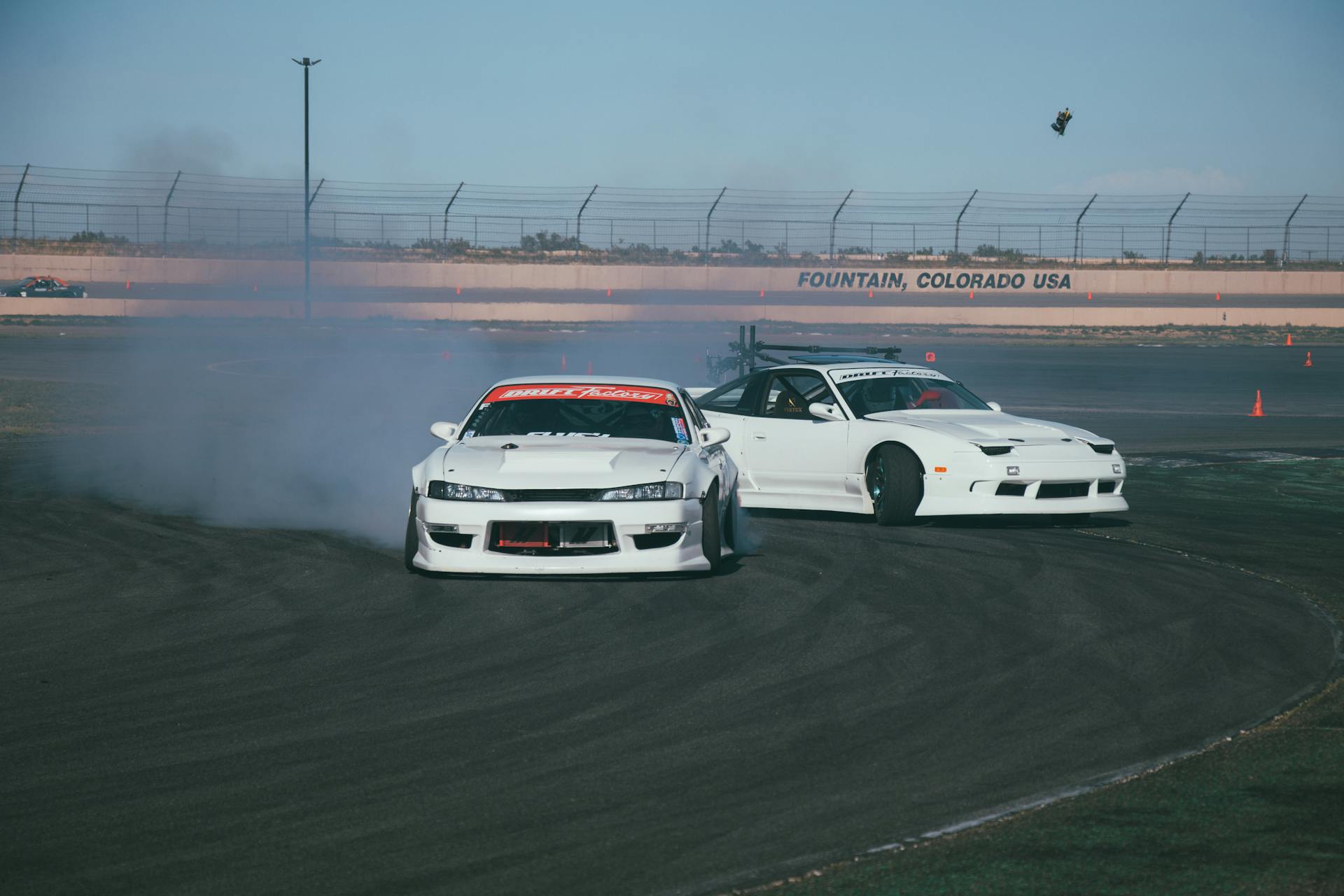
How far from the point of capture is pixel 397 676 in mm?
6066

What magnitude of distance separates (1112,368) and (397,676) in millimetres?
25861

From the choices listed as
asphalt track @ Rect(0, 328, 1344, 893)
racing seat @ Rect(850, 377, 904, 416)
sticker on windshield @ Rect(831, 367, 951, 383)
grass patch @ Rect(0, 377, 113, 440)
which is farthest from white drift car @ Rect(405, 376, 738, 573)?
grass patch @ Rect(0, 377, 113, 440)

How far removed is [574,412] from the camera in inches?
377

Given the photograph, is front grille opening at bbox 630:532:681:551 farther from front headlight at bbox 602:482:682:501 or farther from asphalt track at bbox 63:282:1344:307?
asphalt track at bbox 63:282:1344:307

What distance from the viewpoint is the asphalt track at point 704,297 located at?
47.5m

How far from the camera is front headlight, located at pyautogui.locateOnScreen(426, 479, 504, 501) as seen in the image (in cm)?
796

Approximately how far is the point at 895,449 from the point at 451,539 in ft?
12.9

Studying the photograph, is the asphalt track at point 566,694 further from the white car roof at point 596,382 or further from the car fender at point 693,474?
the white car roof at point 596,382

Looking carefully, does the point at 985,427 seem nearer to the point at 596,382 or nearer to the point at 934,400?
the point at 934,400

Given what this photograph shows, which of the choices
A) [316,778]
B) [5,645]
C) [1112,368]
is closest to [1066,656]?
[316,778]

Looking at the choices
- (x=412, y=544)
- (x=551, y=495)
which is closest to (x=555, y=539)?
(x=551, y=495)

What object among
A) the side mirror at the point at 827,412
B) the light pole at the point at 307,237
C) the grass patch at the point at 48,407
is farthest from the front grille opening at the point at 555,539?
the light pole at the point at 307,237

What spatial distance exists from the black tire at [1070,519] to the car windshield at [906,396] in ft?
3.75

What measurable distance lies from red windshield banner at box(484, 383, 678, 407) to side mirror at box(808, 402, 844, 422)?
1835mm
